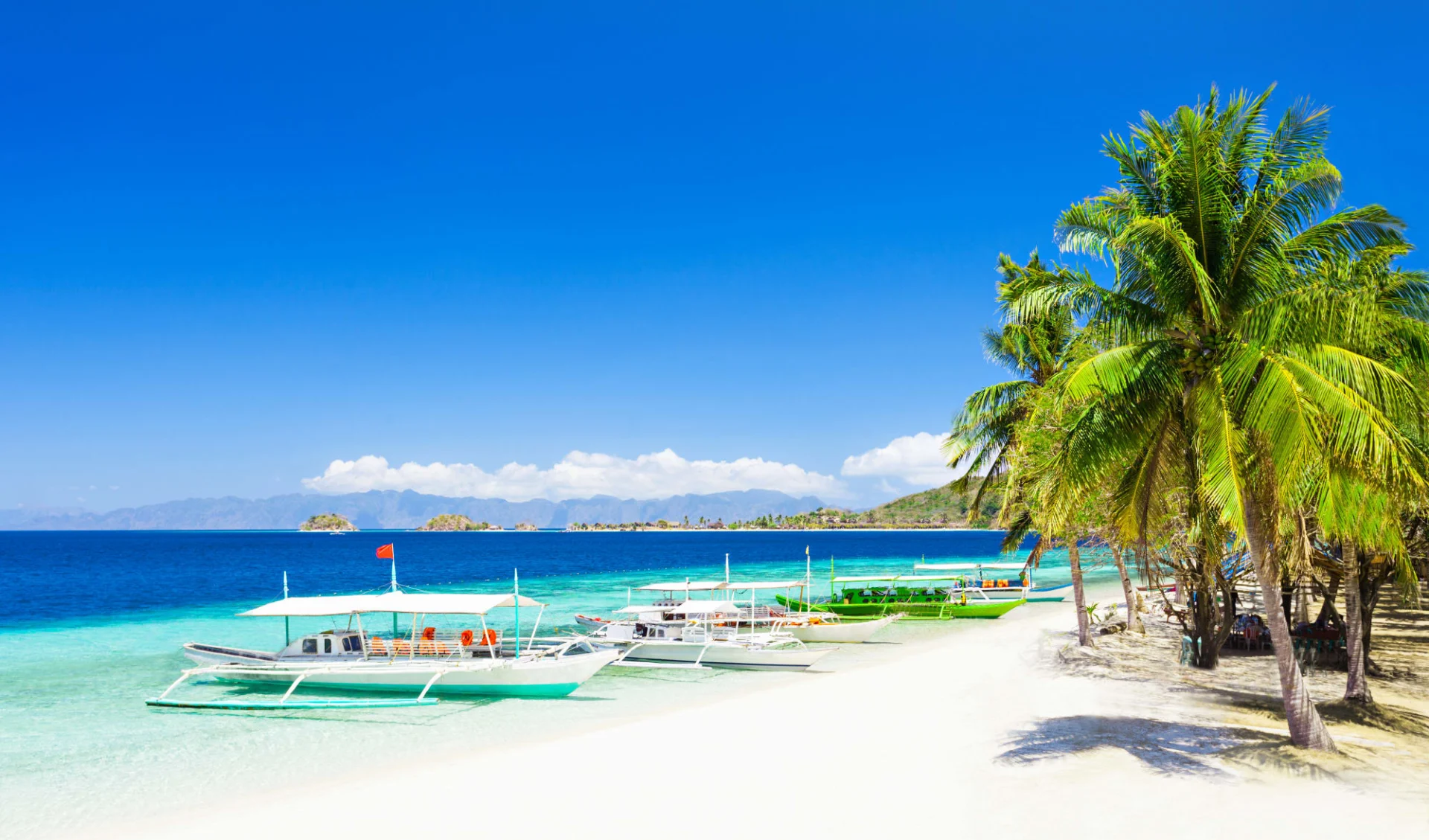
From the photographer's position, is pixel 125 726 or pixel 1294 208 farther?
pixel 125 726

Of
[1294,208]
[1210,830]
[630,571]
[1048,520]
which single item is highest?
[1294,208]

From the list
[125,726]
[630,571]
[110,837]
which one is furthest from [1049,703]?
[630,571]

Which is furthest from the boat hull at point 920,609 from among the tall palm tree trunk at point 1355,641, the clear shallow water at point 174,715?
the tall palm tree trunk at point 1355,641

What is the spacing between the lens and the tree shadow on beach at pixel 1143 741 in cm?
1159

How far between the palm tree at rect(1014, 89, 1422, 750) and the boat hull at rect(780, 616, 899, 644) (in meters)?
18.3

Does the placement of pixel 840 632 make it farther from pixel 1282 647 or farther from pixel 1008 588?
pixel 1282 647

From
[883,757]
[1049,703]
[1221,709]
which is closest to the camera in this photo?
[883,757]

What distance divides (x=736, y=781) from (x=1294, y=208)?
10.2 m

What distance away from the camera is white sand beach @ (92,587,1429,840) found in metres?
9.70

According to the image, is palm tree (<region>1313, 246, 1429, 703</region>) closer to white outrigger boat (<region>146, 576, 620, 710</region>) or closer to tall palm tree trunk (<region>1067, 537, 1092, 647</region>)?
tall palm tree trunk (<region>1067, 537, 1092, 647</region>)

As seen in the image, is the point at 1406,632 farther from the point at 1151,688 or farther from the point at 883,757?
the point at 883,757

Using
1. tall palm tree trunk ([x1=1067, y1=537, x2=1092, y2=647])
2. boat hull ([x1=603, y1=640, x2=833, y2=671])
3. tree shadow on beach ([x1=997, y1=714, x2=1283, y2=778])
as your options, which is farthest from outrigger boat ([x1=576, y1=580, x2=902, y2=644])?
tree shadow on beach ([x1=997, y1=714, x2=1283, y2=778])

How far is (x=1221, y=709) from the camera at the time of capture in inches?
591

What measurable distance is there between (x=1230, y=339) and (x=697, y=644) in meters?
17.4
